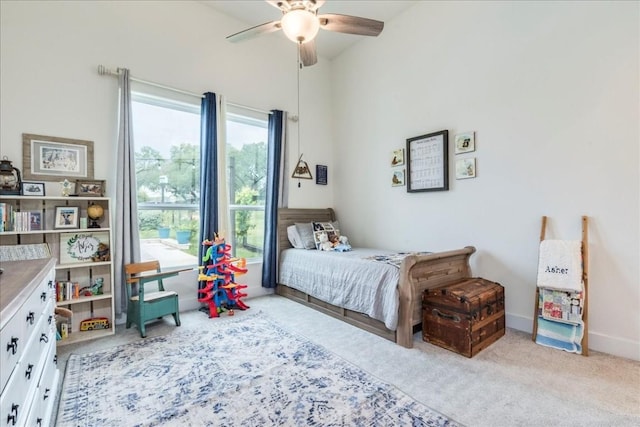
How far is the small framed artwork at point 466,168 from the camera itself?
306cm

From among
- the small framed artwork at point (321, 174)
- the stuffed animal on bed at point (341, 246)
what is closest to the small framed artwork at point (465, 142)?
the stuffed animal on bed at point (341, 246)

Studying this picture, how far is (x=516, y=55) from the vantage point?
276cm

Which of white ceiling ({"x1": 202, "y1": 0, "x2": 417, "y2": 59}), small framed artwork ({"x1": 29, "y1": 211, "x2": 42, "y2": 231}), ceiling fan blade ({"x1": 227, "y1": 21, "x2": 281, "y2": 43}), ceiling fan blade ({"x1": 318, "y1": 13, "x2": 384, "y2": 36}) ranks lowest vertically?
small framed artwork ({"x1": 29, "y1": 211, "x2": 42, "y2": 231})

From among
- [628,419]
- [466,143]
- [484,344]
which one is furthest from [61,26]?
[628,419]

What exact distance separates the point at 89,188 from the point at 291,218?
7.26 feet

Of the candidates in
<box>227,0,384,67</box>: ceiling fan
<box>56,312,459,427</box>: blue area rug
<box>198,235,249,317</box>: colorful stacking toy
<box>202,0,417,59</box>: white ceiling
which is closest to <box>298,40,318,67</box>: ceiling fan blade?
<box>227,0,384,67</box>: ceiling fan

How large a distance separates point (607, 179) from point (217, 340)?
336 cm

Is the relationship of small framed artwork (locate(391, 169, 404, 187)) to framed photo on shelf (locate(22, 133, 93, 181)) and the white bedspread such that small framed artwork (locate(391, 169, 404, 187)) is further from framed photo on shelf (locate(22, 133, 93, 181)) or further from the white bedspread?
framed photo on shelf (locate(22, 133, 93, 181))

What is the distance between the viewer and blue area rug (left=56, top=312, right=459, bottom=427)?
5.29 feet

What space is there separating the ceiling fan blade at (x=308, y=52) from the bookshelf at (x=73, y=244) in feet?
6.96

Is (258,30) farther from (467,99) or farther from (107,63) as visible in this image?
(467,99)

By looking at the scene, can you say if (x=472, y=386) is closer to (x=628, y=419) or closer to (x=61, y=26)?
(x=628, y=419)

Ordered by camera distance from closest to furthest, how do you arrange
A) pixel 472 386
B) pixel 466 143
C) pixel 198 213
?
1. pixel 472 386
2. pixel 466 143
3. pixel 198 213

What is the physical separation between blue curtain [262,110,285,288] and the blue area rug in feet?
4.68
